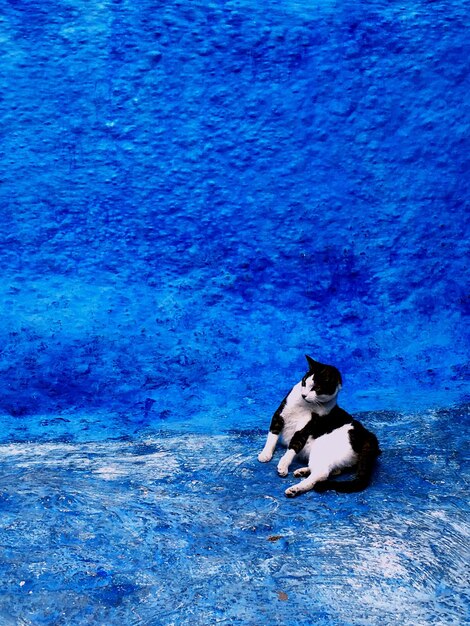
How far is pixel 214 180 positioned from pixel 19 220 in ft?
4.47

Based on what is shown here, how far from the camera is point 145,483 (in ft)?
13.0

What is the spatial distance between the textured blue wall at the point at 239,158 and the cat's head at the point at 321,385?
1.59m

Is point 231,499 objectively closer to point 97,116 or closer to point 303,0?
point 97,116

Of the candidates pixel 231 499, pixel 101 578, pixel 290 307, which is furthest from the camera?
pixel 290 307

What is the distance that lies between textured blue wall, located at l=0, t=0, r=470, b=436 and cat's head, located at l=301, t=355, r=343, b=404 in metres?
1.59

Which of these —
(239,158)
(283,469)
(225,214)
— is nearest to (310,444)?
(283,469)

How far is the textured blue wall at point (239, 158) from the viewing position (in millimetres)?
5613

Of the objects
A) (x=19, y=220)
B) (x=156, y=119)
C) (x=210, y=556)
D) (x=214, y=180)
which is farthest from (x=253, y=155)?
(x=210, y=556)

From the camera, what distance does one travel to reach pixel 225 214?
5762mm

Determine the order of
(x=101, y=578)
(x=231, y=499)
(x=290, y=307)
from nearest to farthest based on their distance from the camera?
1. (x=101, y=578)
2. (x=231, y=499)
3. (x=290, y=307)

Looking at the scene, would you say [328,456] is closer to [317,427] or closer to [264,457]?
[317,427]

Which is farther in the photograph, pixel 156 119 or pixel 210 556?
pixel 156 119

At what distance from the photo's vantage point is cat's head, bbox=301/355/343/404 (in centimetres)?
389

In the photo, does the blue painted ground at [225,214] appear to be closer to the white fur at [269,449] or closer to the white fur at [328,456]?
the white fur at [269,449]
